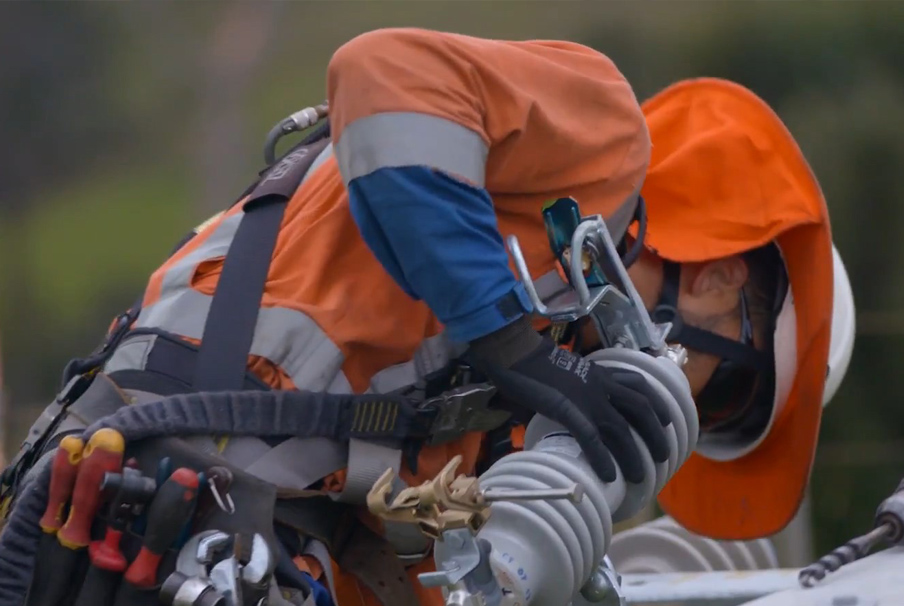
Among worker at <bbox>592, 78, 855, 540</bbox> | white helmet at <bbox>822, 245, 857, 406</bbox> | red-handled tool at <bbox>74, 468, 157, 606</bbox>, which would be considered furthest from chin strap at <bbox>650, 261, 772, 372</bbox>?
red-handled tool at <bbox>74, 468, 157, 606</bbox>

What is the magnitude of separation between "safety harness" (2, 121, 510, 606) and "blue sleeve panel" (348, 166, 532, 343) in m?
0.19

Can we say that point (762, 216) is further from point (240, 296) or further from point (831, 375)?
point (240, 296)

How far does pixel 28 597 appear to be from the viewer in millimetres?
1520

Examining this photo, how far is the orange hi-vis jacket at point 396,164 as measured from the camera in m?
1.49

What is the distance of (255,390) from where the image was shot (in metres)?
1.60

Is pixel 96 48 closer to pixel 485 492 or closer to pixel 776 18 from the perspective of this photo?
pixel 776 18

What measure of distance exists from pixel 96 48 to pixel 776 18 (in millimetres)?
2304

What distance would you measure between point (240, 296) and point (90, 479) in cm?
30

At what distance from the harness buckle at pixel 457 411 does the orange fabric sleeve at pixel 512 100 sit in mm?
265

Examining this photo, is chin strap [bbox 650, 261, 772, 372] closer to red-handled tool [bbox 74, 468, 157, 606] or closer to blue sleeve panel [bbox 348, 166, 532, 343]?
blue sleeve panel [bbox 348, 166, 532, 343]

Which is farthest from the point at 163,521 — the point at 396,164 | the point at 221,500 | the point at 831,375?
the point at 831,375

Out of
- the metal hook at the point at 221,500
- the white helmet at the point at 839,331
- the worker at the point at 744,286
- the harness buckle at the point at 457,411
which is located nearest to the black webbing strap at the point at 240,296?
the metal hook at the point at 221,500

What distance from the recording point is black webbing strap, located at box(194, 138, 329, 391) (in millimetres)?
1599

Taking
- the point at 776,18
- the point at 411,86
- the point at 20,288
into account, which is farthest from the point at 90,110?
the point at 411,86
